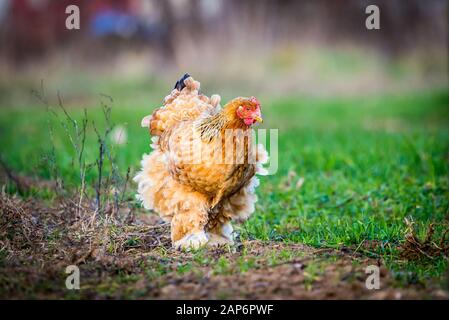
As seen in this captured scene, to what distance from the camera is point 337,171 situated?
752cm

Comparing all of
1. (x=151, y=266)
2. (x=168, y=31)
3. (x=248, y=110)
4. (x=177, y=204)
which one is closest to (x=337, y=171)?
(x=177, y=204)

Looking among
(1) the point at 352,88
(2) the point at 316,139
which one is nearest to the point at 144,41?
(1) the point at 352,88

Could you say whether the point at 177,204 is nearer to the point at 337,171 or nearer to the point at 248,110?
the point at 248,110

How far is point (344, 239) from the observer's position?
4824mm

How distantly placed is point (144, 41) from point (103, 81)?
1.67 metres

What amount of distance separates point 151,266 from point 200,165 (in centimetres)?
78

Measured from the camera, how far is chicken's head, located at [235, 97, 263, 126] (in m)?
4.38

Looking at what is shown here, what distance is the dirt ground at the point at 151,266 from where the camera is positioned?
12.5 feet

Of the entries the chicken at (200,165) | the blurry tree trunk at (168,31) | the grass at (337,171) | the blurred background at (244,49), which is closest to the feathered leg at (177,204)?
the chicken at (200,165)

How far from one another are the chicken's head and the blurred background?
1158 centimetres

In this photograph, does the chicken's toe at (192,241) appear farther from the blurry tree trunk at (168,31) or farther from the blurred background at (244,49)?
the blurry tree trunk at (168,31)

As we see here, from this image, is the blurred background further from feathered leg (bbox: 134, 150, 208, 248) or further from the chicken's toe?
the chicken's toe

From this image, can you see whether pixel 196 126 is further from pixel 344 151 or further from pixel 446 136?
pixel 446 136

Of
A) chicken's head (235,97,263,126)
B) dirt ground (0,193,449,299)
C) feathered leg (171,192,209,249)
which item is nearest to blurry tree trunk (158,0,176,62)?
dirt ground (0,193,449,299)
